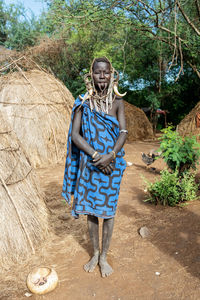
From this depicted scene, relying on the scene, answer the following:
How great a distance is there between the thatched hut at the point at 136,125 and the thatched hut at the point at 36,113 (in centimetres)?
396

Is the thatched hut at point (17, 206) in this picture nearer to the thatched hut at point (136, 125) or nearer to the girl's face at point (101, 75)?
the girl's face at point (101, 75)

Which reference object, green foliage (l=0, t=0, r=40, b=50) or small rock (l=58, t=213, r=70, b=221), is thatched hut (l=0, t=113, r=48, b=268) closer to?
small rock (l=58, t=213, r=70, b=221)

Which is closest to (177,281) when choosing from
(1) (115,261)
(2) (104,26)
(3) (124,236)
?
(1) (115,261)

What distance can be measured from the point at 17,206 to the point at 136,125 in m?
8.53

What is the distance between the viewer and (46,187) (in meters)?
5.00

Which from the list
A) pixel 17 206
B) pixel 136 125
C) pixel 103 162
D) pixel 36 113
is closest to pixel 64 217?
pixel 17 206

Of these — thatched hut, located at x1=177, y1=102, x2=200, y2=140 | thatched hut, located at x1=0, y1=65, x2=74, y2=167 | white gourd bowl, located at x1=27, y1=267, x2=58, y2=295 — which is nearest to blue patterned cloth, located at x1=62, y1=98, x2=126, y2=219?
white gourd bowl, located at x1=27, y1=267, x2=58, y2=295

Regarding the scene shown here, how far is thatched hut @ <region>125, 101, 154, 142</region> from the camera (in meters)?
10.5

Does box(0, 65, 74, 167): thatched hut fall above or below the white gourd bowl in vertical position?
above

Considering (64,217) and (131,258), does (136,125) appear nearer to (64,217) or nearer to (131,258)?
(64,217)

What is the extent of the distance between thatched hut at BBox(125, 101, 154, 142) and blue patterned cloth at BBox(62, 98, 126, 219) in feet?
27.4

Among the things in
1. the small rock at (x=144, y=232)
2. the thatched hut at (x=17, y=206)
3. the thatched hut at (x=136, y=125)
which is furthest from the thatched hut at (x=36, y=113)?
the thatched hut at (x=136, y=125)

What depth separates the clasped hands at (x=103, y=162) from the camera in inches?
79.6

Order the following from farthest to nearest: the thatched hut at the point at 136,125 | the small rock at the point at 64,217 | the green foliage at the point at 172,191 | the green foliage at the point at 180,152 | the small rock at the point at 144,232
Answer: the thatched hut at the point at 136,125 → the green foliage at the point at 180,152 → the green foliage at the point at 172,191 → the small rock at the point at 64,217 → the small rock at the point at 144,232
